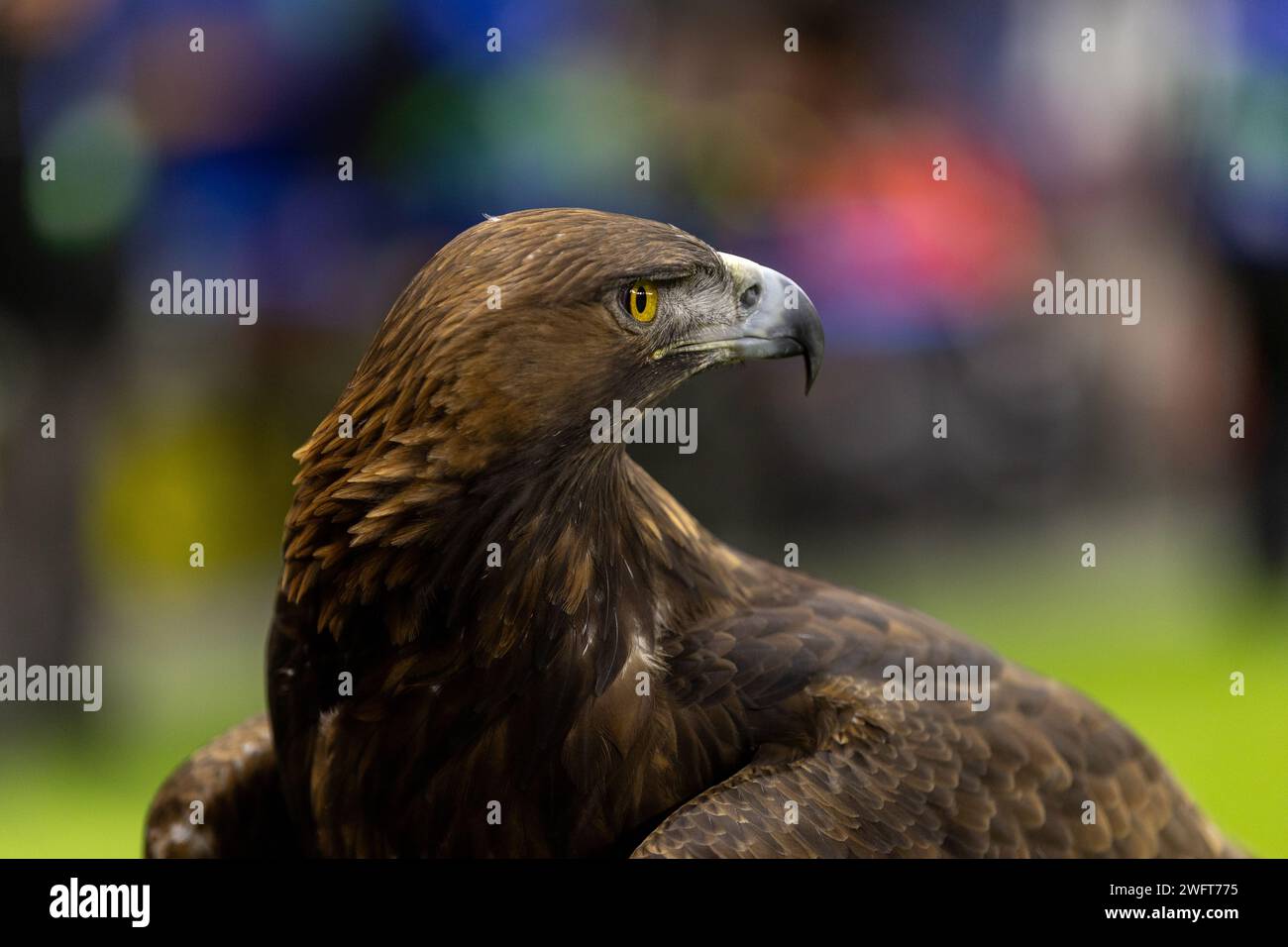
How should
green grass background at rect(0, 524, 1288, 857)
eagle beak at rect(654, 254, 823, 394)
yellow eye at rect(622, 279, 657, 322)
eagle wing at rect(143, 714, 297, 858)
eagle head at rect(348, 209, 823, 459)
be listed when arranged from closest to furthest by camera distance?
eagle head at rect(348, 209, 823, 459) → yellow eye at rect(622, 279, 657, 322) → eagle beak at rect(654, 254, 823, 394) → eagle wing at rect(143, 714, 297, 858) → green grass background at rect(0, 524, 1288, 857)

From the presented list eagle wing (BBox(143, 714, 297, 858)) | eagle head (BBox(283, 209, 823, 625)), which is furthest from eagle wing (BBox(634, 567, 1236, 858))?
eagle wing (BBox(143, 714, 297, 858))

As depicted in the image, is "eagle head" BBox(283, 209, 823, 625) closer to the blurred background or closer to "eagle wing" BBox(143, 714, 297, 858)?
"eagle wing" BBox(143, 714, 297, 858)

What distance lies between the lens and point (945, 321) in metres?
8.65

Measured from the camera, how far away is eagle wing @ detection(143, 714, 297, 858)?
108 inches

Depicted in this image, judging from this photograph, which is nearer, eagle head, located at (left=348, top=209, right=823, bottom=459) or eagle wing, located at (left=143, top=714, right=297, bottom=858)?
eagle head, located at (left=348, top=209, right=823, bottom=459)

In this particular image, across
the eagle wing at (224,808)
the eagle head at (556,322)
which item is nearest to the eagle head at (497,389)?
the eagle head at (556,322)

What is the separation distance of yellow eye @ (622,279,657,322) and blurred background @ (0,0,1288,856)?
13.6 ft

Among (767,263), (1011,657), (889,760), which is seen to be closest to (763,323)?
(889,760)

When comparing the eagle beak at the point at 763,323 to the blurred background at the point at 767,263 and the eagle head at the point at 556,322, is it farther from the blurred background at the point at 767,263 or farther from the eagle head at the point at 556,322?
the blurred background at the point at 767,263

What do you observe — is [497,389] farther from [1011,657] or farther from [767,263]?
[1011,657]

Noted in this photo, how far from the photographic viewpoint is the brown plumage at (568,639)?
2.19 meters

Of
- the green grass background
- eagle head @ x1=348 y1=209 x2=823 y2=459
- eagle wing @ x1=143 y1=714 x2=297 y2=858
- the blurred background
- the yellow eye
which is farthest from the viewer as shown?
the blurred background

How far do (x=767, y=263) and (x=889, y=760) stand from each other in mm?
5684

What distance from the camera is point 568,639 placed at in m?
2.32
